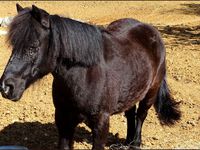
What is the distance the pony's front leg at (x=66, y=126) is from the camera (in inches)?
174

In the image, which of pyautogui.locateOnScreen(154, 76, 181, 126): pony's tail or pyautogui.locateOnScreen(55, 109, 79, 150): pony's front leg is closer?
pyautogui.locateOnScreen(55, 109, 79, 150): pony's front leg

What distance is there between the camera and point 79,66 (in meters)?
4.15

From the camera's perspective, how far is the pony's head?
383 centimetres

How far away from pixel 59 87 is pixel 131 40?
3.93ft

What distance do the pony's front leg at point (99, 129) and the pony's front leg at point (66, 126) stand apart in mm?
186

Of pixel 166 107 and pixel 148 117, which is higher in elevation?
pixel 166 107

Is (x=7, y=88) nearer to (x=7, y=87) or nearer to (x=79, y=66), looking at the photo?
(x=7, y=87)

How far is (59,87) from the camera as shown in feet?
14.0

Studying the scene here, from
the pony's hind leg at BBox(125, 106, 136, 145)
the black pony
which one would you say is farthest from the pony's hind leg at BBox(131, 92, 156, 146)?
the black pony

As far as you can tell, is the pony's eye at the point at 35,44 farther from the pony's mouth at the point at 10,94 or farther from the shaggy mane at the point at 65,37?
the pony's mouth at the point at 10,94

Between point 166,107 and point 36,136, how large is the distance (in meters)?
1.74

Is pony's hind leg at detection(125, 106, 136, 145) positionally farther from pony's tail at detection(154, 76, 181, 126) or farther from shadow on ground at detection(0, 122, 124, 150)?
pony's tail at detection(154, 76, 181, 126)

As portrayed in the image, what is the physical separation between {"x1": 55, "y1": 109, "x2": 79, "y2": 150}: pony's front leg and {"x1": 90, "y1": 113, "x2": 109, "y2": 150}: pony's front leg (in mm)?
186

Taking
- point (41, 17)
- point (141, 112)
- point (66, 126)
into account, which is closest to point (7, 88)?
point (41, 17)
